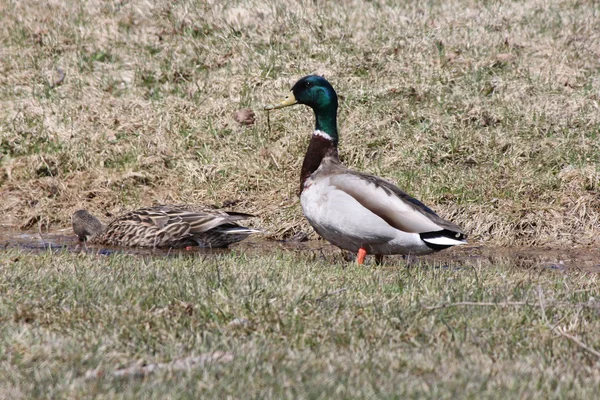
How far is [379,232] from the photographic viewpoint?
7141 millimetres

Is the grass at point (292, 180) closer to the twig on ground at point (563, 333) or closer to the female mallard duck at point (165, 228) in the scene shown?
the twig on ground at point (563, 333)

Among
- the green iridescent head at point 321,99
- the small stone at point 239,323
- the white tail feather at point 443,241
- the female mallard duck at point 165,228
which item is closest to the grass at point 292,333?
the small stone at point 239,323

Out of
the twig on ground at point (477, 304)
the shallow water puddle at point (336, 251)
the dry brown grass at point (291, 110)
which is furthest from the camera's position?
the dry brown grass at point (291, 110)

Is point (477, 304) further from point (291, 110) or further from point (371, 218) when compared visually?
point (291, 110)

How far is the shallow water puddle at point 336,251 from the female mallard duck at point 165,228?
0.33 feet

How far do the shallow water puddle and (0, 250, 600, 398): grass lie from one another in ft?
7.55

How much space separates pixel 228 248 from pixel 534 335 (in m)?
5.23

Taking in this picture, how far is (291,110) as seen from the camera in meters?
11.2

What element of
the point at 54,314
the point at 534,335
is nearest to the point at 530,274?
the point at 534,335

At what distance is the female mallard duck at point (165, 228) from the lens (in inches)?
361

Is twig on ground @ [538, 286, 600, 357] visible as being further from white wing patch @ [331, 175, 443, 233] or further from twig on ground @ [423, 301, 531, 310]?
white wing patch @ [331, 175, 443, 233]

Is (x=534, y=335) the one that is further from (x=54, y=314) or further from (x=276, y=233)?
(x=276, y=233)

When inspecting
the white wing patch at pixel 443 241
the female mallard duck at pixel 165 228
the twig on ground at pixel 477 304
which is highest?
the twig on ground at pixel 477 304

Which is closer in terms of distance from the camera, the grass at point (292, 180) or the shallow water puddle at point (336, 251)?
the grass at point (292, 180)
